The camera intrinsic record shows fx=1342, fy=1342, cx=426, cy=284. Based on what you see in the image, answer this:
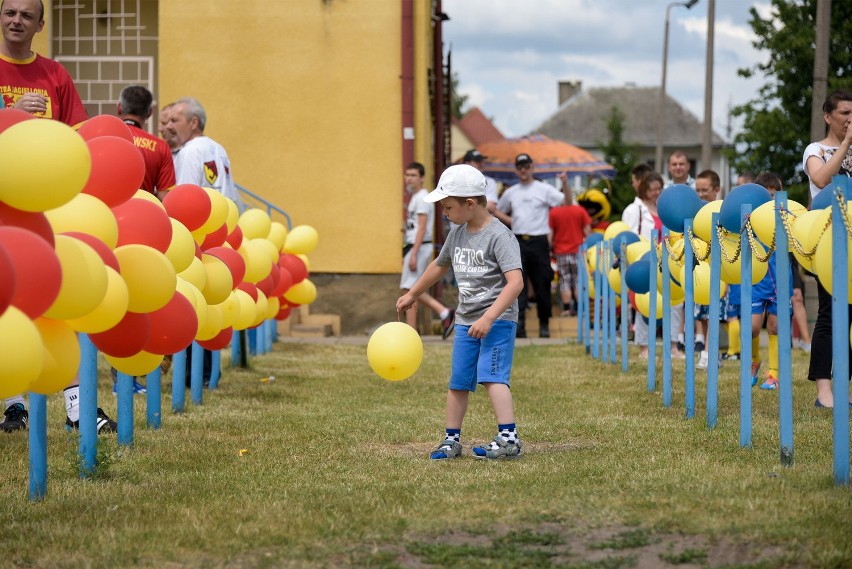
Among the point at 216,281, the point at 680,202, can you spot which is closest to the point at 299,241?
the point at 680,202

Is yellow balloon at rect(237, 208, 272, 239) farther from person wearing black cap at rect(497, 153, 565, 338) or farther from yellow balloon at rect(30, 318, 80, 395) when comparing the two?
yellow balloon at rect(30, 318, 80, 395)

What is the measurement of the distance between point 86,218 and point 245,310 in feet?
16.0

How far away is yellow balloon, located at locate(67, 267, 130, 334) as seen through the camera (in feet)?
15.9

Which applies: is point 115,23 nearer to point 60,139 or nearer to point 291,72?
point 291,72

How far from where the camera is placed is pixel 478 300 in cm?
735

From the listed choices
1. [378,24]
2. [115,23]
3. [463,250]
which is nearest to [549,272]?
[378,24]

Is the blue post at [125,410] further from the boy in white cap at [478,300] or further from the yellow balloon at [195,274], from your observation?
the boy in white cap at [478,300]

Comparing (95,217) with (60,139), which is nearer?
(60,139)

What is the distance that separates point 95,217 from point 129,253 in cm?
27

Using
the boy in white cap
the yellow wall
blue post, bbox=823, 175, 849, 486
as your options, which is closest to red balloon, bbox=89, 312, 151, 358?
the boy in white cap

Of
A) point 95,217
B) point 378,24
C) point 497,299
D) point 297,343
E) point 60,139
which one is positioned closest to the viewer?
point 60,139

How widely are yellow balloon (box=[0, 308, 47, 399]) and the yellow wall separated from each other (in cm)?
1471

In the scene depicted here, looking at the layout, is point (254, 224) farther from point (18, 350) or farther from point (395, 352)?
point (18, 350)

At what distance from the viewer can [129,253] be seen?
5262mm
